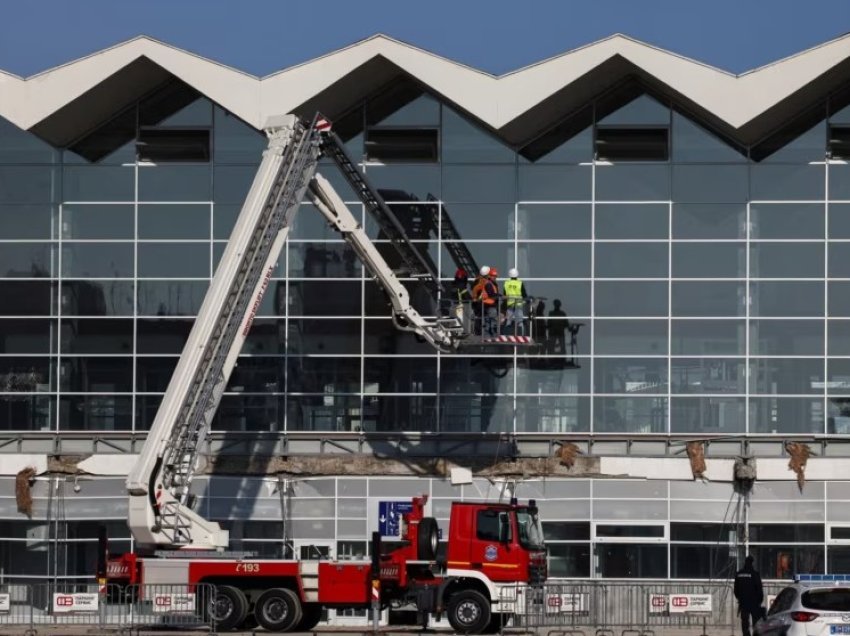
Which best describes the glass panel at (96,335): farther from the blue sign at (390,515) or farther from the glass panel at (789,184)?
the glass panel at (789,184)

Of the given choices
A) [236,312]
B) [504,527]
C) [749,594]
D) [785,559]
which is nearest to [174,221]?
[236,312]

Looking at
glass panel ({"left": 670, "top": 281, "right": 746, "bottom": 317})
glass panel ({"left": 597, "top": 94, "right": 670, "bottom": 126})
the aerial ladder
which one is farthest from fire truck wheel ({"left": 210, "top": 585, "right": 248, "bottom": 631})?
glass panel ({"left": 597, "top": 94, "right": 670, "bottom": 126})

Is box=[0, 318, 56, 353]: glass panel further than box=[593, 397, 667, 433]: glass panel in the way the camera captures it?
Yes

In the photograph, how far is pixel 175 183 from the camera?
144ft

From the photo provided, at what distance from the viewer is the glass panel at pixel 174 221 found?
43.6 metres

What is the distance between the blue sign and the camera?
41.5 meters

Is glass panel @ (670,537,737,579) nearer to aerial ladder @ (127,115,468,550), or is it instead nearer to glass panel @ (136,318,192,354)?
aerial ladder @ (127,115,468,550)

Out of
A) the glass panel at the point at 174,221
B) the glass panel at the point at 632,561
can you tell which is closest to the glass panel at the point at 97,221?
the glass panel at the point at 174,221

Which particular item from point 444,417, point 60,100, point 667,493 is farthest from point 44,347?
point 667,493

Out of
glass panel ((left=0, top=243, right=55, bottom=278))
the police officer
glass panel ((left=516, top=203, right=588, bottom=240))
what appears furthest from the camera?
glass panel ((left=0, top=243, right=55, bottom=278))

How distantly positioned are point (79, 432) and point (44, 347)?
7.40 ft

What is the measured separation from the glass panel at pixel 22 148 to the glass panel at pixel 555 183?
460 inches

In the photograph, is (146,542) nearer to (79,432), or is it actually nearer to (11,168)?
(79,432)

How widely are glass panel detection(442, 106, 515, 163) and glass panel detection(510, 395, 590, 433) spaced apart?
5.92 m
